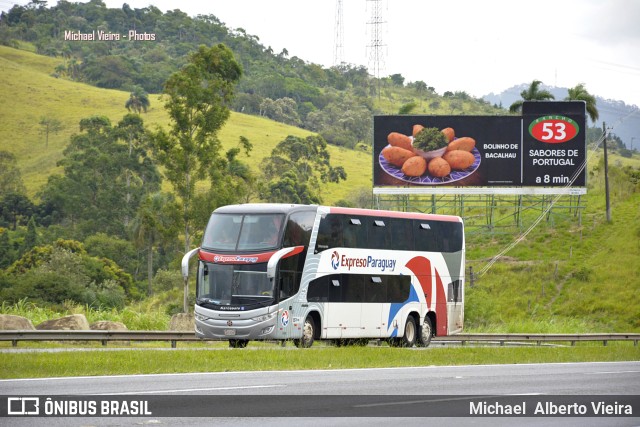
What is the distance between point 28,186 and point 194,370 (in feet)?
343

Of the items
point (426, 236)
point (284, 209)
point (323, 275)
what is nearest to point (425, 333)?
point (426, 236)

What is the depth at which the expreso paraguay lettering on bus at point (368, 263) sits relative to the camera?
29.2 meters

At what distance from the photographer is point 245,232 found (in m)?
27.2

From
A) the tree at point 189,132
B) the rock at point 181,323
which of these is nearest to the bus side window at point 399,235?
the rock at point 181,323

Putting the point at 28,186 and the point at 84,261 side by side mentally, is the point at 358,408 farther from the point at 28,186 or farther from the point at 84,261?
the point at 28,186

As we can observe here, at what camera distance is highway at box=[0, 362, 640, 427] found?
37.5 feet

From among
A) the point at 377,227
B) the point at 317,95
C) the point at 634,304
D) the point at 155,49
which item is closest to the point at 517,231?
the point at 634,304

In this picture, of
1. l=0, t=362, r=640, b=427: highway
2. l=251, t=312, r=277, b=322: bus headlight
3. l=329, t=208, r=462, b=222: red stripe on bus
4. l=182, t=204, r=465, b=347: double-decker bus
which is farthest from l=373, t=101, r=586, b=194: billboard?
l=0, t=362, r=640, b=427: highway

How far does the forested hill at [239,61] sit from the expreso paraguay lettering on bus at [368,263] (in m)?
118

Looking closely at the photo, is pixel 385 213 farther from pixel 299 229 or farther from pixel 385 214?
pixel 299 229

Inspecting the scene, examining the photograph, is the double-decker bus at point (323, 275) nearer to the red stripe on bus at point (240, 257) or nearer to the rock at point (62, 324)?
the red stripe on bus at point (240, 257)

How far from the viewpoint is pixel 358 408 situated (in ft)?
40.9

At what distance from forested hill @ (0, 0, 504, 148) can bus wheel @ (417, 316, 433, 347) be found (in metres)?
116

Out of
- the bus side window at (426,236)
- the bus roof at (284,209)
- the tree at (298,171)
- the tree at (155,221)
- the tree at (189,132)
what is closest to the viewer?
the bus roof at (284,209)
